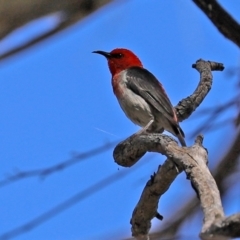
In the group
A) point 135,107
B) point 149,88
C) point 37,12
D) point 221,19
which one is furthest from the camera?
point 149,88

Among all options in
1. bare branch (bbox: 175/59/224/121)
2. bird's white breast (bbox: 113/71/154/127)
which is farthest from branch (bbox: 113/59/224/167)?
bird's white breast (bbox: 113/71/154/127)

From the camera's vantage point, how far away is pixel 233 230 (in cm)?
214

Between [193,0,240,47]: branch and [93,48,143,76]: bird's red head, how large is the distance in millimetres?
2881

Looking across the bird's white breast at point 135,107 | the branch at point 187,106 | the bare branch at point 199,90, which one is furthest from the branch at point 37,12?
the bird's white breast at point 135,107

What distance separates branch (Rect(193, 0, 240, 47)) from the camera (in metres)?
3.92

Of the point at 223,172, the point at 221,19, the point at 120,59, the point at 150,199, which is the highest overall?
the point at 120,59

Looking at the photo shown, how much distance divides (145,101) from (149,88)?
21 centimetres

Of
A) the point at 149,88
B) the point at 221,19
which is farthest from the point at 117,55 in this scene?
the point at 221,19

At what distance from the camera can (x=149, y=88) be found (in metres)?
6.07

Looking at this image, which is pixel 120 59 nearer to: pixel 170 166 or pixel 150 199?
pixel 150 199

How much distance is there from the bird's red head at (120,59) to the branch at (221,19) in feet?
9.45

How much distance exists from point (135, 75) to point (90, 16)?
86.6 inches

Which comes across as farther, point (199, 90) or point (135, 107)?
point (135, 107)

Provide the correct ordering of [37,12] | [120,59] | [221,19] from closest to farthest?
[37,12]
[221,19]
[120,59]
